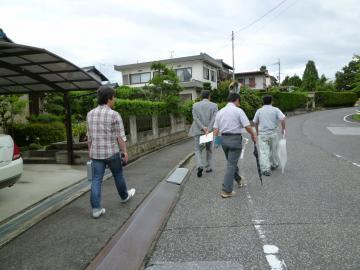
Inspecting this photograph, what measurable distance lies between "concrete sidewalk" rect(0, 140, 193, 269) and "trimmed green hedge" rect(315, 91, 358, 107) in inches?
1787

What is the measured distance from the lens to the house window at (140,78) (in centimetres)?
3407

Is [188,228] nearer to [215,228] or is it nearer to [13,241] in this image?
[215,228]

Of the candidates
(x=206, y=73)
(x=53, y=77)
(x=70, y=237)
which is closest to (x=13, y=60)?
(x=53, y=77)

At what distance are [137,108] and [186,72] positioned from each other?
2143 cm

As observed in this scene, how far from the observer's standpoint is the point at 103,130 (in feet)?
16.7

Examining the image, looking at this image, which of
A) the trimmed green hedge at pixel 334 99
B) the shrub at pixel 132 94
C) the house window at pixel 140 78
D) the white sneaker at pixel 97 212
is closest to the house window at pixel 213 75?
the house window at pixel 140 78

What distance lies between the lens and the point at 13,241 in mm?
4293

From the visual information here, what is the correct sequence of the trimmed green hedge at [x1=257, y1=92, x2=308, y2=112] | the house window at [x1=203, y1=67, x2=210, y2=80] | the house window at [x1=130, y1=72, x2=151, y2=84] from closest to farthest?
the house window at [x1=203, y1=67, x2=210, y2=80]
the house window at [x1=130, y1=72, x2=151, y2=84]
the trimmed green hedge at [x1=257, y1=92, x2=308, y2=112]

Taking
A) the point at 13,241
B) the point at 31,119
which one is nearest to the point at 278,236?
the point at 13,241

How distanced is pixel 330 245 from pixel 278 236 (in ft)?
1.88

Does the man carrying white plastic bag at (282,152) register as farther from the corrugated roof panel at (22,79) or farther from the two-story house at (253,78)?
the two-story house at (253,78)

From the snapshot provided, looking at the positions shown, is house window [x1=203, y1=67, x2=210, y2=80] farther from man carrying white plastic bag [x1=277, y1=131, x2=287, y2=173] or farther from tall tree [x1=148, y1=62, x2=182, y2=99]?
man carrying white plastic bag [x1=277, y1=131, x2=287, y2=173]

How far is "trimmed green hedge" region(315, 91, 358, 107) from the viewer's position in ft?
156

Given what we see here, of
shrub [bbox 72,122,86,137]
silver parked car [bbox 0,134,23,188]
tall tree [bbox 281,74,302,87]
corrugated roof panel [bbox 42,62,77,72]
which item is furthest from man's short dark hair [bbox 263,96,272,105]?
tall tree [bbox 281,74,302,87]
